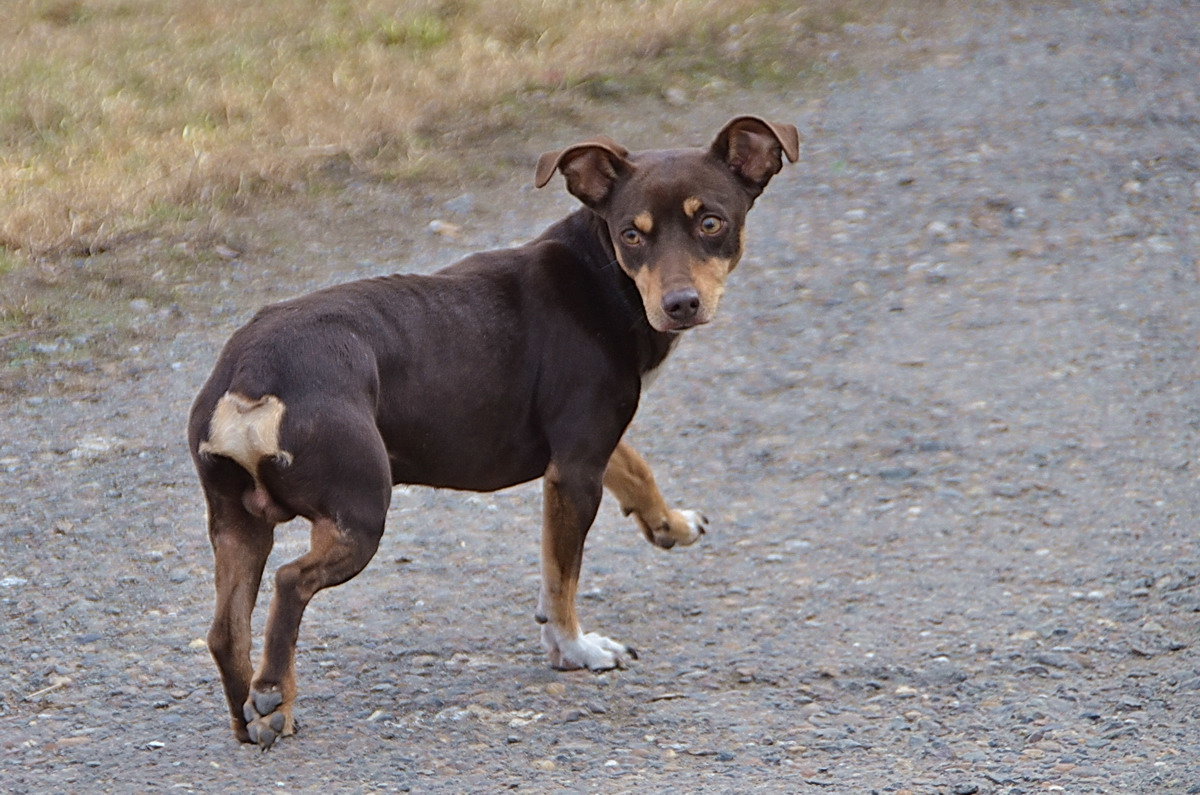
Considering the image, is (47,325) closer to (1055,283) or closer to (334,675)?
(334,675)

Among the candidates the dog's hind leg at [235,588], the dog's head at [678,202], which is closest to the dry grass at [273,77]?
the dog's head at [678,202]

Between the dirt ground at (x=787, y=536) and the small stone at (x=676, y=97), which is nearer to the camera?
the dirt ground at (x=787, y=536)

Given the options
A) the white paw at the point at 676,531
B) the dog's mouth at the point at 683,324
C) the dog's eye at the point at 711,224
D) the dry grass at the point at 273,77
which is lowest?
the dry grass at the point at 273,77

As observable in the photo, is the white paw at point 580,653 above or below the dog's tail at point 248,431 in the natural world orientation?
below

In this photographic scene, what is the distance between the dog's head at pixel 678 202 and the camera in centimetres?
479

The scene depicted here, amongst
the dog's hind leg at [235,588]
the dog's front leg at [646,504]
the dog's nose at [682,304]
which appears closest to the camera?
the dog's hind leg at [235,588]

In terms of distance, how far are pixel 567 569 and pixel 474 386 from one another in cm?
64

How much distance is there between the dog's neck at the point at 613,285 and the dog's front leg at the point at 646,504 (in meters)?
0.45

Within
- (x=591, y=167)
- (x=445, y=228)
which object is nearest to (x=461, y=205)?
(x=445, y=228)

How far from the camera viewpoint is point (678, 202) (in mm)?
4902

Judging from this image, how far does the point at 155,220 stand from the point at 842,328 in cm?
380

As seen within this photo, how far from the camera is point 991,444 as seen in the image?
6590 millimetres

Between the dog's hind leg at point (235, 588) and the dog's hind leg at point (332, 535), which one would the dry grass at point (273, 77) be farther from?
the dog's hind leg at point (332, 535)

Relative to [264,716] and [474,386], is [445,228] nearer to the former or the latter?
[474,386]
